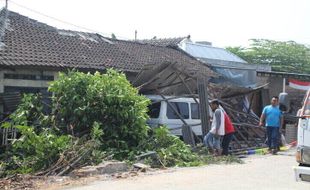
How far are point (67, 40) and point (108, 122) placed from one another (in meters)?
8.41

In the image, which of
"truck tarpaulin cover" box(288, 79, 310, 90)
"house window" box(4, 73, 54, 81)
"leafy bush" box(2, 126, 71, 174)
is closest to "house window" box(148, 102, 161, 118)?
"leafy bush" box(2, 126, 71, 174)

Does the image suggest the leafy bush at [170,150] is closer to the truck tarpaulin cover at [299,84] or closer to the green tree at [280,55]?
the truck tarpaulin cover at [299,84]

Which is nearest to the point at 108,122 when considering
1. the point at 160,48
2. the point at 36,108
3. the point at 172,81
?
the point at 36,108

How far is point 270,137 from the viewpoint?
46.0 ft

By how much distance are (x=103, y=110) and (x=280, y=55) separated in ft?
96.5

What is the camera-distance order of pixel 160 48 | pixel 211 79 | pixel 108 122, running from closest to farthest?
pixel 108 122
pixel 211 79
pixel 160 48

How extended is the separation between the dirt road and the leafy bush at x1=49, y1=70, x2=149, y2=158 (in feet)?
6.80

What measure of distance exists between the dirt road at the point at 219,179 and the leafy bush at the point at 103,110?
6.80 feet

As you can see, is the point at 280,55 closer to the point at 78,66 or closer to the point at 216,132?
the point at 78,66

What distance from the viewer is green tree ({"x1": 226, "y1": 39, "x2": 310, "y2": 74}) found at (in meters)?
38.7

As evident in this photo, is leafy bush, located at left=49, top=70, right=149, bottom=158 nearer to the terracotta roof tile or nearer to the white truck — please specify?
the terracotta roof tile

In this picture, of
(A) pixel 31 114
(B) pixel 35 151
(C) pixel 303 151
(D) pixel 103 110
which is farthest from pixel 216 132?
(C) pixel 303 151

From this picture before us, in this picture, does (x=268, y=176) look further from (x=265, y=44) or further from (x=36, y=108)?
(x=265, y=44)

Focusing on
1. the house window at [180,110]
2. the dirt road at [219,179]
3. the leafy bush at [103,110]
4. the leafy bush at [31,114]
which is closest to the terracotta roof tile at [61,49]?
the leafy bush at [31,114]
